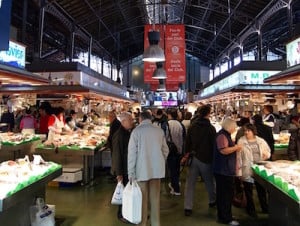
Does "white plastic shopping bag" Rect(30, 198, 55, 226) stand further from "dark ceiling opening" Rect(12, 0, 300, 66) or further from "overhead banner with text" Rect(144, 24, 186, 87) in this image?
"overhead banner with text" Rect(144, 24, 186, 87)

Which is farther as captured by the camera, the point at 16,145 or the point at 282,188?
the point at 16,145

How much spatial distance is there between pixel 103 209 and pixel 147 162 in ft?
6.15

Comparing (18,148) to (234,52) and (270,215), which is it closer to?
(270,215)

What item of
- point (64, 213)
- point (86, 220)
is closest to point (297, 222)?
point (86, 220)

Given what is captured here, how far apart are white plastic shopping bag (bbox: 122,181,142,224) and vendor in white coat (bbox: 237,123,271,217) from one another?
5.64ft

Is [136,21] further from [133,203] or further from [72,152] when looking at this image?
[133,203]

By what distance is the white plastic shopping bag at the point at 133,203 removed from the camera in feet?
14.3

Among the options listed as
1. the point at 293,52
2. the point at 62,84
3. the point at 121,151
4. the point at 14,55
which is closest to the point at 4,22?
the point at 121,151

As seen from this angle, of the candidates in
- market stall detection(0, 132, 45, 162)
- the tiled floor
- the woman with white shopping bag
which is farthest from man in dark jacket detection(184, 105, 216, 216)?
market stall detection(0, 132, 45, 162)

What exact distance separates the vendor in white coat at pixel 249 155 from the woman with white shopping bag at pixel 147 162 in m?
1.37

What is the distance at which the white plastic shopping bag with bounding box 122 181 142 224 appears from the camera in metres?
4.35

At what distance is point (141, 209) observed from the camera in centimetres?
446

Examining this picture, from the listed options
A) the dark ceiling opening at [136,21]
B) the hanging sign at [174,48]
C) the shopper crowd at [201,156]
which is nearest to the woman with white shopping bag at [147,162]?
the shopper crowd at [201,156]

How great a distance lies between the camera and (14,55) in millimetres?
6910
